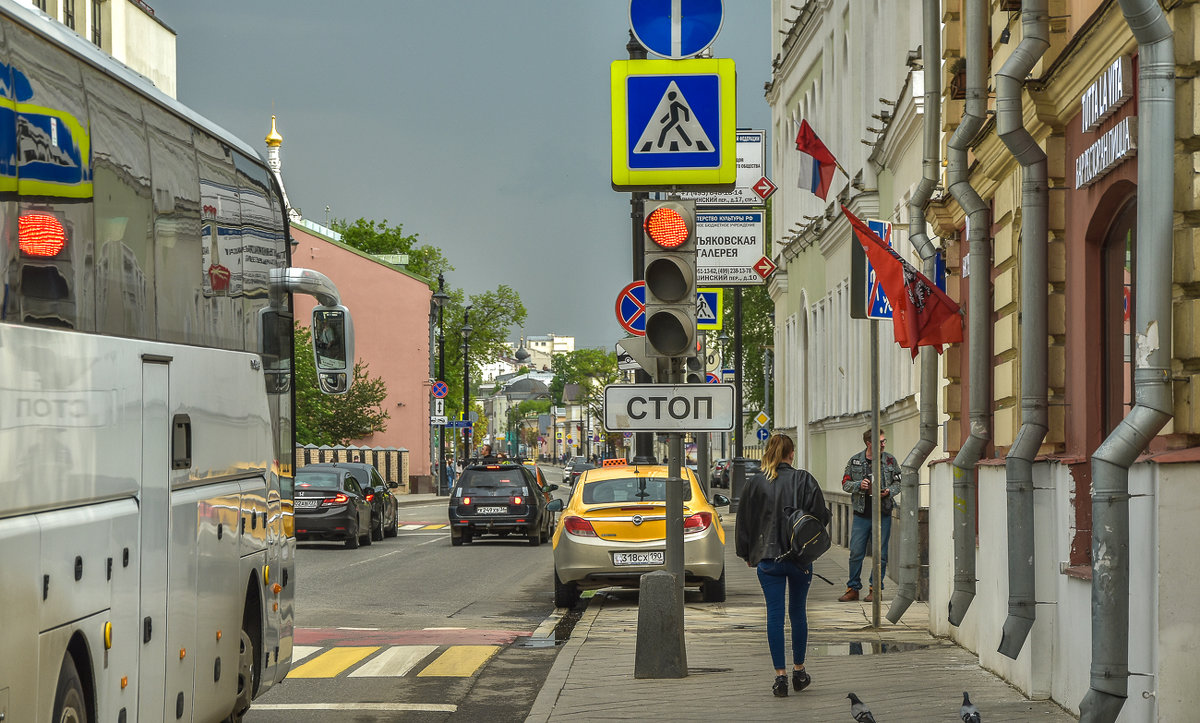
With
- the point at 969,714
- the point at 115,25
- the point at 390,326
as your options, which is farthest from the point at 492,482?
the point at 390,326

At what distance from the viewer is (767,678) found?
11672 mm

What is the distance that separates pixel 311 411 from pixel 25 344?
232ft

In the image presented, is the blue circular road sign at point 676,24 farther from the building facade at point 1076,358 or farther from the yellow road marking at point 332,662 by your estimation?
the yellow road marking at point 332,662

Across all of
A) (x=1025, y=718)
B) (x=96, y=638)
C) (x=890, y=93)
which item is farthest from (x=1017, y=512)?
(x=890, y=93)

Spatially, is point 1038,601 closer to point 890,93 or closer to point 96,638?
point 96,638

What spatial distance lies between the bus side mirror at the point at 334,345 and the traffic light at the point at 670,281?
2.15 metres

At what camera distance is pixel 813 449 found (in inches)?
1473

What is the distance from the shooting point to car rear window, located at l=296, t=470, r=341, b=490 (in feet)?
96.4

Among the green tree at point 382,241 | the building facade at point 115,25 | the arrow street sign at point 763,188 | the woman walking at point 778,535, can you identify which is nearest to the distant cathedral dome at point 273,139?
the green tree at point 382,241

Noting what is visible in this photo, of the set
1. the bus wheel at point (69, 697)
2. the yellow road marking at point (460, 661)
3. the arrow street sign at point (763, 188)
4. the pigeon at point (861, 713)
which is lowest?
the yellow road marking at point (460, 661)

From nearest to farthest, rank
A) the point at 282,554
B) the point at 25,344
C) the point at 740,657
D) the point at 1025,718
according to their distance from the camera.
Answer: the point at 25,344 → the point at 1025,718 → the point at 282,554 → the point at 740,657

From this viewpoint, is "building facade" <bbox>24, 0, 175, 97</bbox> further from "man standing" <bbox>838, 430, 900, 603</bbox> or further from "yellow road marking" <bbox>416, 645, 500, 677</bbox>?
"yellow road marking" <bbox>416, 645, 500, 677</bbox>

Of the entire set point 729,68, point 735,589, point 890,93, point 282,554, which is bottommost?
point 735,589

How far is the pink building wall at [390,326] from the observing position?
82.6 metres
